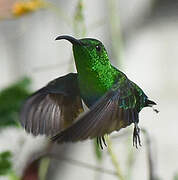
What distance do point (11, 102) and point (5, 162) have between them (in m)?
0.30

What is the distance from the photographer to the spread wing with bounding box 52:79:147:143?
253 millimetres

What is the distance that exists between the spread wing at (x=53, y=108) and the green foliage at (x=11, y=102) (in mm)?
793

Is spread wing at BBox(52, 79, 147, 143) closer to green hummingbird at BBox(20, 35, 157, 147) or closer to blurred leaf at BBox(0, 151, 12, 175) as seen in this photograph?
green hummingbird at BBox(20, 35, 157, 147)

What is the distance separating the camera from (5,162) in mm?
893

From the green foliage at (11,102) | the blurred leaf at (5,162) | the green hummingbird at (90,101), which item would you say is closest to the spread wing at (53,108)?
the green hummingbird at (90,101)

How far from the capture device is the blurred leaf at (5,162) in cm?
86

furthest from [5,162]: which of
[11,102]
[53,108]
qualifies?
[53,108]

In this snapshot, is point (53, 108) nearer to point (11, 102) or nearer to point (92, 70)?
point (92, 70)

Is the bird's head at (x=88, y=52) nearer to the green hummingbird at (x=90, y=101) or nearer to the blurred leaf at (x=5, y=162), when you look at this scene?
the green hummingbird at (x=90, y=101)

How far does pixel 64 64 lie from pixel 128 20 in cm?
65

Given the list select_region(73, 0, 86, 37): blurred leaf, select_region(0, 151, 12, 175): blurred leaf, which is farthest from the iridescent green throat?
select_region(0, 151, 12, 175): blurred leaf

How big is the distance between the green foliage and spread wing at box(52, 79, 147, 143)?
0.87 m

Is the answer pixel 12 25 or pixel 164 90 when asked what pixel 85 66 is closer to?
pixel 164 90

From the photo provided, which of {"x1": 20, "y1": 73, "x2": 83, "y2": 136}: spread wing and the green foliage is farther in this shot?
the green foliage
